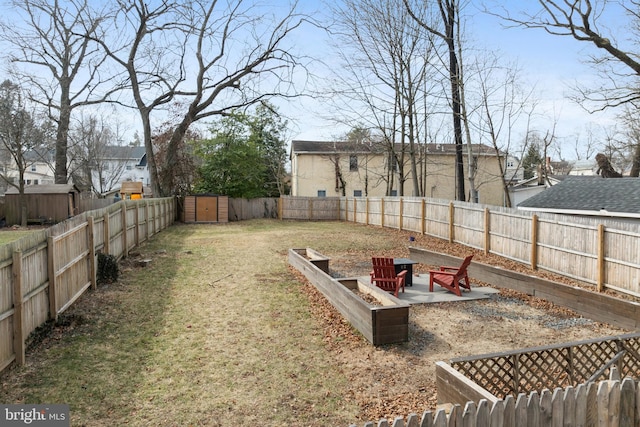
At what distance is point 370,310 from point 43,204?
27364 millimetres

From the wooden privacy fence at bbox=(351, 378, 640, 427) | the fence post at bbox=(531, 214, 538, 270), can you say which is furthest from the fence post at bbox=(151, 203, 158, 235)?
the wooden privacy fence at bbox=(351, 378, 640, 427)

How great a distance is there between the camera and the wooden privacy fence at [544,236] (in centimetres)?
859

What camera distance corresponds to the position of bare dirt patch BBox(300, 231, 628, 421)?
457 centimetres

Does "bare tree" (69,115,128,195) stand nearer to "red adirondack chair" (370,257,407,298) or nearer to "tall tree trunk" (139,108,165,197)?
"tall tree trunk" (139,108,165,197)

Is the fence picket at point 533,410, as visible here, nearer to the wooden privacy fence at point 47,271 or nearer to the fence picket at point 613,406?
the fence picket at point 613,406

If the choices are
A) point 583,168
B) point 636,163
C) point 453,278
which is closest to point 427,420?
point 453,278

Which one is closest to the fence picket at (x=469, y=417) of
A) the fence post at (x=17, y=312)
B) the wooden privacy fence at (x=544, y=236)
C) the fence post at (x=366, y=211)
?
the fence post at (x=17, y=312)

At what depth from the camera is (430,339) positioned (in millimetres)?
6242

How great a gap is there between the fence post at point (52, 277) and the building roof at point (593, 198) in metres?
15.9

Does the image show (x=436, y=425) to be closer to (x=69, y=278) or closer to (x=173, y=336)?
(x=173, y=336)

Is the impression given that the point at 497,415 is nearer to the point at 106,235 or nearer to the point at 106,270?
the point at 106,270

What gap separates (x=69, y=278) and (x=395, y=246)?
1134 centimetres

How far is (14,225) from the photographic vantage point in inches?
995

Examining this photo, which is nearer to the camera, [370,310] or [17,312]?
[17,312]
